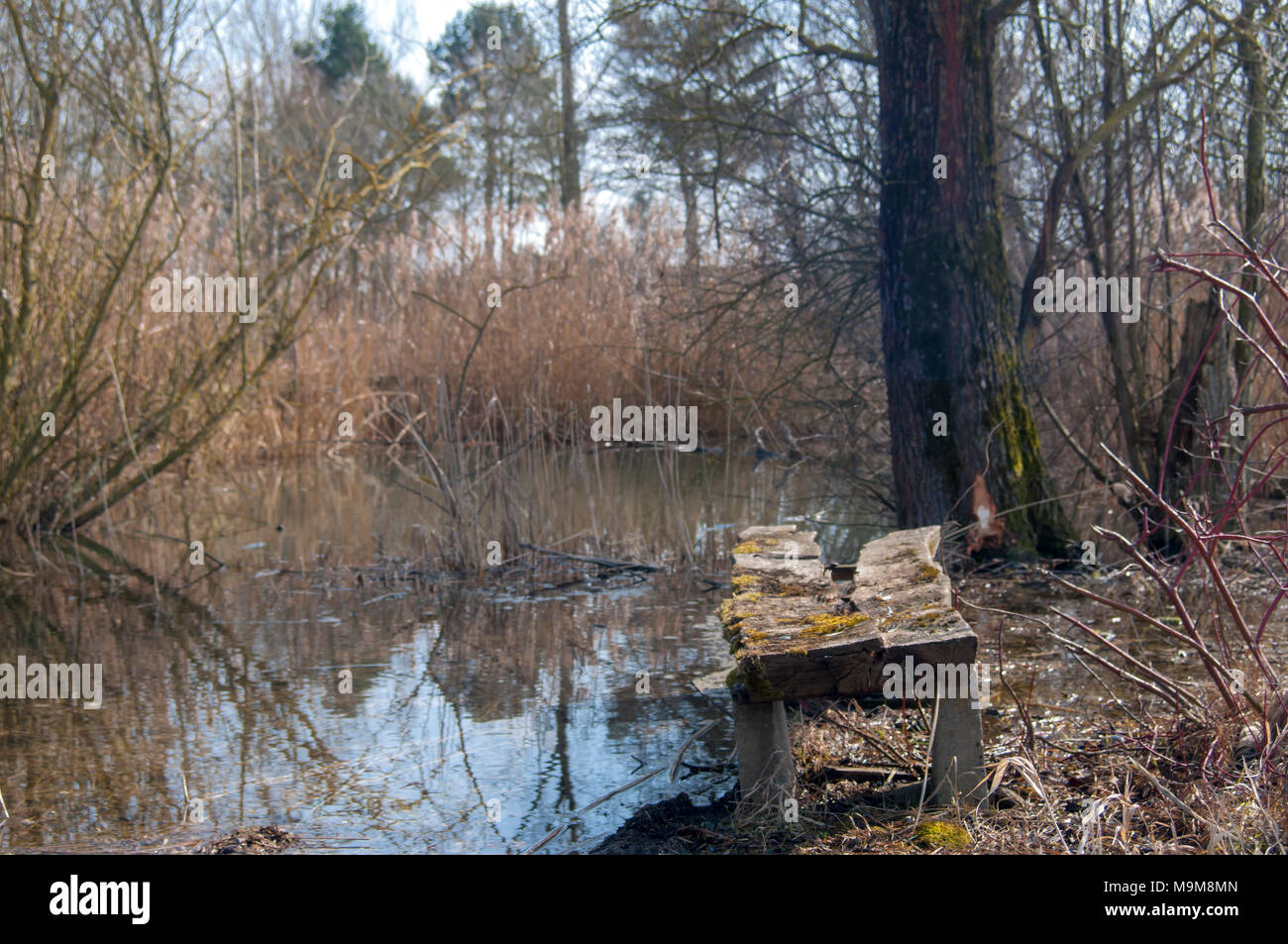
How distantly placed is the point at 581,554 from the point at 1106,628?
270 centimetres

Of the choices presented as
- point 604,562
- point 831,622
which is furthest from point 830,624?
point 604,562

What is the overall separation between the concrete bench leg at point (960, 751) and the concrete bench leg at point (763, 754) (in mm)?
352

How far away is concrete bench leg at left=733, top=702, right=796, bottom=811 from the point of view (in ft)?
9.65

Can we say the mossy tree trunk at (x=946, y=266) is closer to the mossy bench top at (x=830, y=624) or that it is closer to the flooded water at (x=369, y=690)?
the flooded water at (x=369, y=690)

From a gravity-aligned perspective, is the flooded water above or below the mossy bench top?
below

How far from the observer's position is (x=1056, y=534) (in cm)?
582

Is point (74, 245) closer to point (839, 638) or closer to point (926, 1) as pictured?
point (926, 1)

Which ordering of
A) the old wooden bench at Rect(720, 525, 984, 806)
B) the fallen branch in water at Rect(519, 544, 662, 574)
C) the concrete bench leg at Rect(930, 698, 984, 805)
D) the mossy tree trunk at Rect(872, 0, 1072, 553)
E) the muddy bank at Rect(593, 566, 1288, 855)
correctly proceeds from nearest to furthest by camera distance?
the muddy bank at Rect(593, 566, 1288, 855), the old wooden bench at Rect(720, 525, 984, 806), the concrete bench leg at Rect(930, 698, 984, 805), the mossy tree trunk at Rect(872, 0, 1072, 553), the fallen branch in water at Rect(519, 544, 662, 574)

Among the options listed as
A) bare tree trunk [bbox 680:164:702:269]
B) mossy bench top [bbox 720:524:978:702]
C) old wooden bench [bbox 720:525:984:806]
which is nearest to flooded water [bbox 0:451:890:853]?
old wooden bench [bbox 720:525:984:806]

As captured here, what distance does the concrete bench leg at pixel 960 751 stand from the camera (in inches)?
113

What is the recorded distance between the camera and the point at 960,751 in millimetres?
2877

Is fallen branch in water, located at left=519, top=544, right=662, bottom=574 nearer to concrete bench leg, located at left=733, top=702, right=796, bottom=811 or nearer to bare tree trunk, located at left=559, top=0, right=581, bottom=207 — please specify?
bare tree trunk, located at left=559, top=0, right=581, bottom=207

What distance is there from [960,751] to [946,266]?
3120 mm

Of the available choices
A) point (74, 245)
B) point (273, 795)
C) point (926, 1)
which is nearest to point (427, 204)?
point (74, 245)
